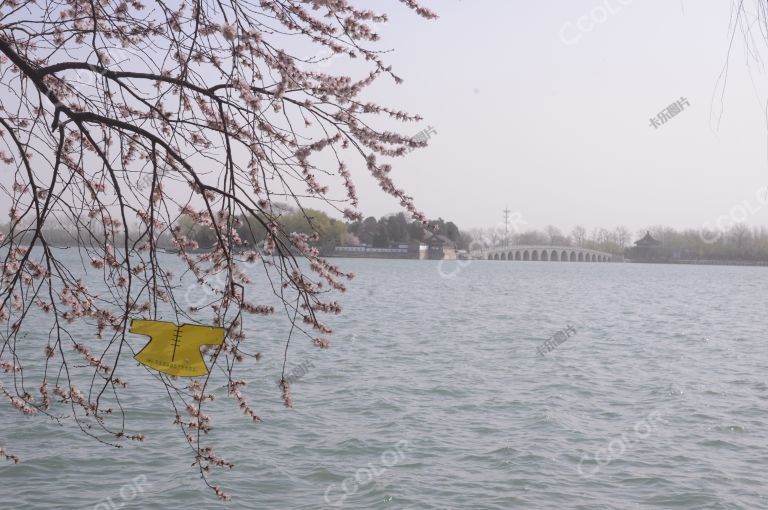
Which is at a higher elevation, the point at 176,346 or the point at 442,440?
the point at 176,346

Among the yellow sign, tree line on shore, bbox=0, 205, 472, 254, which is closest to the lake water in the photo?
tree line on shore, bbox=0, 205, 472, 254

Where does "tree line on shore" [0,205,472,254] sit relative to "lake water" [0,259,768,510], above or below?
above

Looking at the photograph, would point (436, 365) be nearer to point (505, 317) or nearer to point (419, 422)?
point (419, 422)

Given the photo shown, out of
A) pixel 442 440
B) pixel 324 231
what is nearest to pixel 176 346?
pixel 324 231

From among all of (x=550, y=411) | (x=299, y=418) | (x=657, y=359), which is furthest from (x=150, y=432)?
(x=657, y=359)

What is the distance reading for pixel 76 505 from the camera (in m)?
9.98

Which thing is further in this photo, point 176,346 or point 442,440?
point 442,440

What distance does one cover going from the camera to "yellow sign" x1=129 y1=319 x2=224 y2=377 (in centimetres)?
368

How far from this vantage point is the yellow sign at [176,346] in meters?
3.68

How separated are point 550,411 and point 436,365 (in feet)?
21.4

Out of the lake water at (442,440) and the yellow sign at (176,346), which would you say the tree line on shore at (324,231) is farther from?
the lake water at (442,440)

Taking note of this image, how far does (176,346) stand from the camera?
373 cm

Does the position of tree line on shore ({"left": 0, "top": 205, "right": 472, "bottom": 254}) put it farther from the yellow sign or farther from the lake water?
the lake water

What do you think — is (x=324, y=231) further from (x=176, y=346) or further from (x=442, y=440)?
(x=442, y=440)
